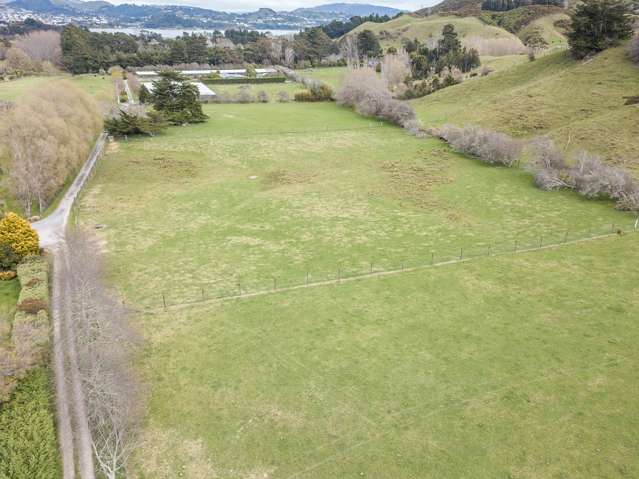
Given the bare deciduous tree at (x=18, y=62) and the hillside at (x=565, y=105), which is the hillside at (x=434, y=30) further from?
the bare deciduous tree at (x=18, y=62)

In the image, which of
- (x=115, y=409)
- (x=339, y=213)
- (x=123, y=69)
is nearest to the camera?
(x=115, y=409)

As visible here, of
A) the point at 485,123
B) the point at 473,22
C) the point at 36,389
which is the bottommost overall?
the point at 36,389

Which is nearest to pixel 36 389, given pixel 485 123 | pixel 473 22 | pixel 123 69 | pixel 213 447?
Result: pixel 213 447

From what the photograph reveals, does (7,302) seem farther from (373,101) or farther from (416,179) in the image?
(373,101)

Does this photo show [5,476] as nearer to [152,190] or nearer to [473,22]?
[152,190]

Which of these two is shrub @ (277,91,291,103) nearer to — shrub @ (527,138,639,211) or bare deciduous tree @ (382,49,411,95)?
bare deciduous tree @ (382,49,411,95)

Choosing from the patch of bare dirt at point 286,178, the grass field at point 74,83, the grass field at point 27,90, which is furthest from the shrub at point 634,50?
the grass field at point 74,83
